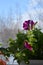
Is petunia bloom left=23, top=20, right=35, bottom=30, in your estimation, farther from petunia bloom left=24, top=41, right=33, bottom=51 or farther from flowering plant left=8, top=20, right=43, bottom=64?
petunia bloom left=24, top=41, right=33, bottom=51

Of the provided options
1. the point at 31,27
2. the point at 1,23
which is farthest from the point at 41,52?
the point at 1,23

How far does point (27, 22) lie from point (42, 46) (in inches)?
5.1

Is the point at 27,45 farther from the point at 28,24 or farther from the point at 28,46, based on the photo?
the point at 28,24

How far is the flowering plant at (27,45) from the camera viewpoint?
722 millimetres

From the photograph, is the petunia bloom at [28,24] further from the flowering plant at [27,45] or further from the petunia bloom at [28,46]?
the petunia bloom at [28,46]

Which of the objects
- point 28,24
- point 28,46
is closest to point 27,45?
point 28,46

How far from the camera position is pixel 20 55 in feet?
2.34

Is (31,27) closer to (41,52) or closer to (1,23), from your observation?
(41,52)

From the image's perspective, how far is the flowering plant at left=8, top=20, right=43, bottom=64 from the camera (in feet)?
2.37

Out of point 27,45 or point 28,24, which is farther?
point 28,24

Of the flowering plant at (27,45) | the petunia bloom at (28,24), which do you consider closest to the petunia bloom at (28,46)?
the flowering plant at (27,45)

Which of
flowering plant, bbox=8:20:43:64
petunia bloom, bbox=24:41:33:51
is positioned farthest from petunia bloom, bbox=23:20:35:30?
petunia bloom, bbox=24:41:33:51

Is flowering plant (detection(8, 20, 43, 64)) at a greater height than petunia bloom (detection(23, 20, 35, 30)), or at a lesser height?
lesser

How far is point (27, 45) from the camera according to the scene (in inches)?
27.4
